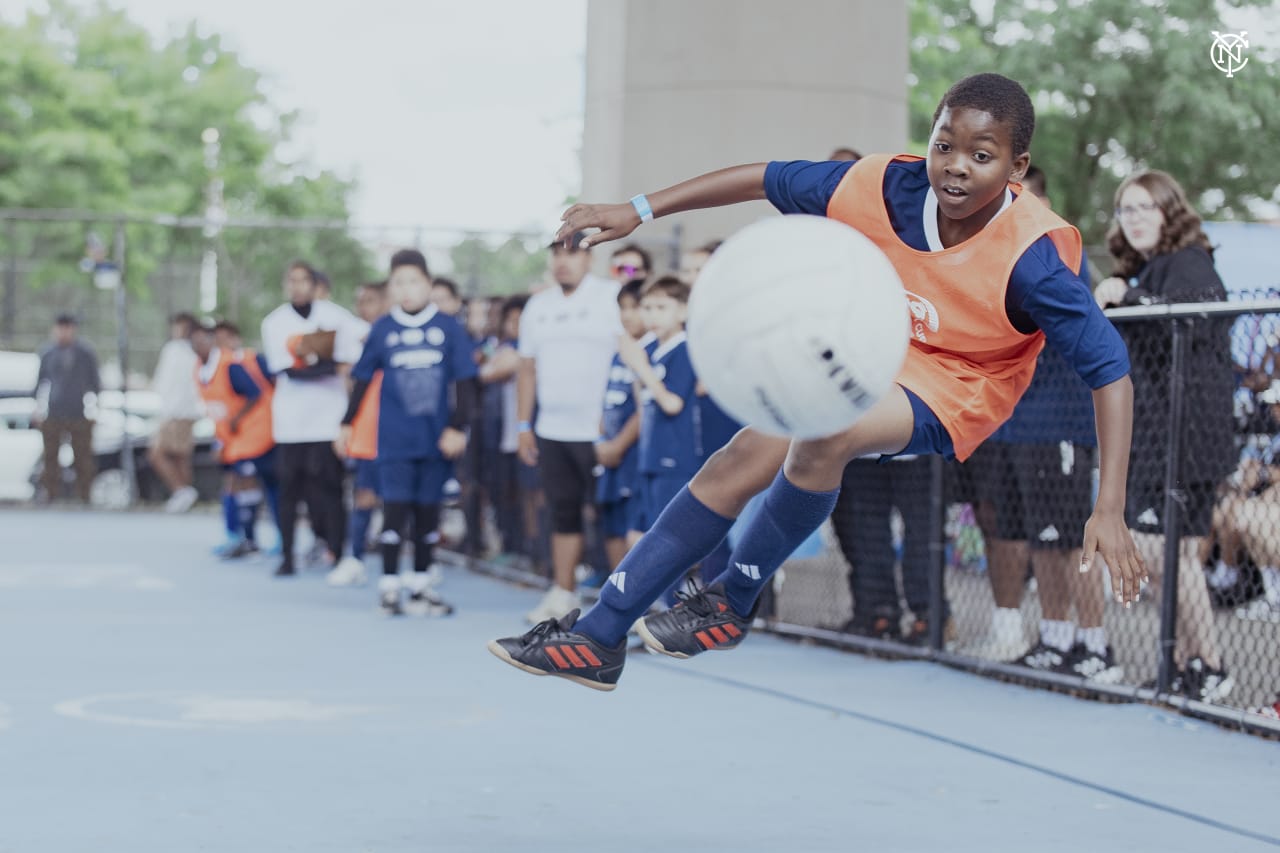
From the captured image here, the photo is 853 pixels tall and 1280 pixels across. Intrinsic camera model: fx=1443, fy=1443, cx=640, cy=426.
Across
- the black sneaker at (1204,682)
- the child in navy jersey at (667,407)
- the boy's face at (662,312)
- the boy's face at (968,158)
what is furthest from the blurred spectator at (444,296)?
the boy's face at (968,158)

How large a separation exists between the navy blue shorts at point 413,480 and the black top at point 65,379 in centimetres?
819

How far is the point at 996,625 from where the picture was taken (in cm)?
729

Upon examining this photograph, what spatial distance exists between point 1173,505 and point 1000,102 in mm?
2943

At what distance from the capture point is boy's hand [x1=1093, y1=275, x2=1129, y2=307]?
652 centimetres

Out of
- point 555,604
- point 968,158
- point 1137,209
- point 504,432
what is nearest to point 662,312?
point 555,604

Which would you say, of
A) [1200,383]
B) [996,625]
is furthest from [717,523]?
[996,625]

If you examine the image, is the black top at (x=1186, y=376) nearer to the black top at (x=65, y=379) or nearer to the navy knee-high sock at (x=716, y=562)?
the navy knee-high sock at (x=716, y=562)

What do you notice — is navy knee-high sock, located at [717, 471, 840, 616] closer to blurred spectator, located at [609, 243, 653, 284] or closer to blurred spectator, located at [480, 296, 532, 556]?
blurred spectator, located at [609, 243, 653, 284]

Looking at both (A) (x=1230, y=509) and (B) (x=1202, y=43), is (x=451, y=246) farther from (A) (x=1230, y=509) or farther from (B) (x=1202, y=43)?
(A) (x=1230, y=509)

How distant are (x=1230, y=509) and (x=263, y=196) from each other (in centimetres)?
3413

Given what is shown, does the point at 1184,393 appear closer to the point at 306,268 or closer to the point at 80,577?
the point at 306,268

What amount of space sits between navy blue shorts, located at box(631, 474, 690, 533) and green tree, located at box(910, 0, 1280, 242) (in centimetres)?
1026

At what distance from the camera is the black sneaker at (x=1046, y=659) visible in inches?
267

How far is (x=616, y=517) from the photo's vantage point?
866cm
